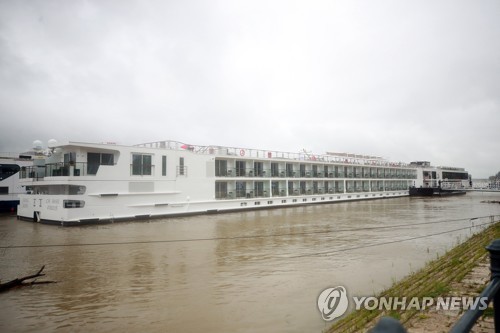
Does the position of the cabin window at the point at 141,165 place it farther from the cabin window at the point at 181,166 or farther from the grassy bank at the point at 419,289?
the grassy bank at the point at 419,289

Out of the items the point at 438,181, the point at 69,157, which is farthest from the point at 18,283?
the point at 438,181

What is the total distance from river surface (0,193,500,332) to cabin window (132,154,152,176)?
9.33m

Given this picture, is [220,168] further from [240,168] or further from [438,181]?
[438,181]

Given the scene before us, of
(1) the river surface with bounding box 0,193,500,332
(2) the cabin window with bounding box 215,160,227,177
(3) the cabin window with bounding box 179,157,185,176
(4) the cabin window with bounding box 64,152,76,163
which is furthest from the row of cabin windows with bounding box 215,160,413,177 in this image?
(1) the river surface with bounding box 0,193,500,332

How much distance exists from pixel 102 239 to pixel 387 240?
53.6 feet

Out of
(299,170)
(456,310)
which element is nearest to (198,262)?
(456,310)

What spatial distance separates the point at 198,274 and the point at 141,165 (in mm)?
20100

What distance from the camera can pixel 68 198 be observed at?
24.2 m

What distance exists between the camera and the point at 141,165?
94.8 ft

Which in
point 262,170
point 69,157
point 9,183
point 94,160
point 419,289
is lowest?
point 419,289

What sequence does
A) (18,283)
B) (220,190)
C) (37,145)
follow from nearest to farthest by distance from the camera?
(18,283) < (37,145) < (220,190)

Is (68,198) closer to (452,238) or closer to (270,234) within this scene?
(270,234)

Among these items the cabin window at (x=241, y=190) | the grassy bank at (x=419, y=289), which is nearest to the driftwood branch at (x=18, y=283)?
the grassy bank at (x=419, y=289)

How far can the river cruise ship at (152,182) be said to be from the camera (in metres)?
25.4
